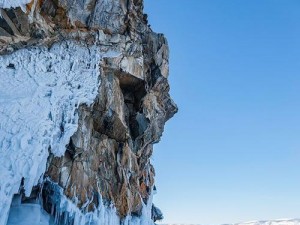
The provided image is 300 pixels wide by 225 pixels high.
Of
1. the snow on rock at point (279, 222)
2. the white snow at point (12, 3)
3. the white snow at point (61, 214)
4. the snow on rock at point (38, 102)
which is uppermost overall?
the snow on rock at point (279, 222)

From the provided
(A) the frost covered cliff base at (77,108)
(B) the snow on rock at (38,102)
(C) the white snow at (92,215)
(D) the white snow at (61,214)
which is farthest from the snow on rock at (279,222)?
(B) the snow on rock at (38,102)

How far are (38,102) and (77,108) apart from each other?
73.1 inches

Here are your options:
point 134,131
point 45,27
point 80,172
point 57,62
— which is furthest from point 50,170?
point 134,131

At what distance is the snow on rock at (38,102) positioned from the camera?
30.6ft

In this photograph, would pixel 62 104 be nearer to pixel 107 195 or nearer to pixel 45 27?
pixel 45 27

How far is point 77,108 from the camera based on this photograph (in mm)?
13273

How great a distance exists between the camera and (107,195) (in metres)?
15.2

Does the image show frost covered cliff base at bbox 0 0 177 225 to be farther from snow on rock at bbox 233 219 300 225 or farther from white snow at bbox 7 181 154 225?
snow on rock at bbox 233 219 300 225

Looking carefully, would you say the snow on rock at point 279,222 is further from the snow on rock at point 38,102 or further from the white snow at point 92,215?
the snow on rock at point 38,102

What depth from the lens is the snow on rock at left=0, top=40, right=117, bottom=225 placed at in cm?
931

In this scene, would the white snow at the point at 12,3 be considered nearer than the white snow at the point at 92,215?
No

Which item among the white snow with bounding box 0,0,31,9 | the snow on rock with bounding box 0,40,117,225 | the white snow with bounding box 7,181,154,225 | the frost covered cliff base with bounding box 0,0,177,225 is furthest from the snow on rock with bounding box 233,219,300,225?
the white snow with bounding box 0,0,31,9

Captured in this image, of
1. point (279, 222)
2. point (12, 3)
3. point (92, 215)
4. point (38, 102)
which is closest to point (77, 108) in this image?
point (38, 102)

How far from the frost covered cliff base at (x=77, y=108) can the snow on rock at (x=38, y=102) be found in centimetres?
4
